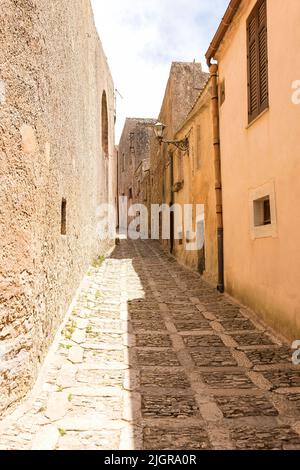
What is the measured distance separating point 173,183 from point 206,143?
16.6ft

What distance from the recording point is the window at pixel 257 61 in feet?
19.5

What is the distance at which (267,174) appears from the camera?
579 cm

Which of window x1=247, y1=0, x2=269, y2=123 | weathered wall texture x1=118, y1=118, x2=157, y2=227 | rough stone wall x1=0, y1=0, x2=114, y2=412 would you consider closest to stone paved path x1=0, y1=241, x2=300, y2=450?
rough stone wall x1=0, y1=0, x2=114, y2=412

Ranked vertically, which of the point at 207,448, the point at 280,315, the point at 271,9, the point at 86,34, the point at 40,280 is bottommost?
→ the point at 207,448

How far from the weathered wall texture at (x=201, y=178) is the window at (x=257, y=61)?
2.43 meters

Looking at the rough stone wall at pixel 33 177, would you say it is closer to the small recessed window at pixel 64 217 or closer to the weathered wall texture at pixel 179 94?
the small recessed window at pixel 64 217

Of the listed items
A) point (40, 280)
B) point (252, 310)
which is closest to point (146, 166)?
point (252, 310)

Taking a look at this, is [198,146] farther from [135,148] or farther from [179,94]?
[135,148]

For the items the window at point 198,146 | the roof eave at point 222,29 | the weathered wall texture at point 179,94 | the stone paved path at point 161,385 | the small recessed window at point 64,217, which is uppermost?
the weathered wall texture at point 179,94

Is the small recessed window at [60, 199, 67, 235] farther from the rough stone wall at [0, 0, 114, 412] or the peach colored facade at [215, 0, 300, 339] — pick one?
the peach colored facade at [215, 0, 300, 339]

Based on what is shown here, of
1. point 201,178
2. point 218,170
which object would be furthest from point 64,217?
point 201,178

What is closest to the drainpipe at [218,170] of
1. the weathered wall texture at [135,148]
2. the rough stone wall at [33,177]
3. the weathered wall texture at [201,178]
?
the weathered wall texture at [201,178]

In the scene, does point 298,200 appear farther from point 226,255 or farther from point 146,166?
point 146,166

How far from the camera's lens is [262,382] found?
4.05 m
